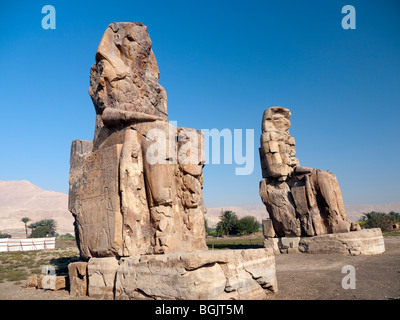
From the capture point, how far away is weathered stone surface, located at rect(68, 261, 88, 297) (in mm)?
5543

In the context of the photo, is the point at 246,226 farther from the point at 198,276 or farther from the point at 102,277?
the point at 198,276

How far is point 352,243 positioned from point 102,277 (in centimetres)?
729

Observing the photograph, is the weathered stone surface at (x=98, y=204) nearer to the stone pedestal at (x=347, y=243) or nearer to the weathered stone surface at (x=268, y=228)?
the stone pedestal at (x=347, y=243)

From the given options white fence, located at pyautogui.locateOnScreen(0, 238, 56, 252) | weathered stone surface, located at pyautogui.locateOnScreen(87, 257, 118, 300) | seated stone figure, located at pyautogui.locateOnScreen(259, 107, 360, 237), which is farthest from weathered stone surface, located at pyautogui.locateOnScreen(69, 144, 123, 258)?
white fence, located at pyautogui.locateOnScreen(0, 238, 56, 252)

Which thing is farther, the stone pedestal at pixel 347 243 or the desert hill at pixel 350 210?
the desert hill at pixel 350 210

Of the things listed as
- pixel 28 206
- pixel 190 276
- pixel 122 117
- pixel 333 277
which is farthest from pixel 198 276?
pixel 28 206

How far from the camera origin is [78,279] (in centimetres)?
566

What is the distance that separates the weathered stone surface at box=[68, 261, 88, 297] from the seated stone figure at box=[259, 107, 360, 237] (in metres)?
7.48

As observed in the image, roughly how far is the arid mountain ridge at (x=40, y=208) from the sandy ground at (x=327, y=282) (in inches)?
2235

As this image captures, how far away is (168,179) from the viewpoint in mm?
5555

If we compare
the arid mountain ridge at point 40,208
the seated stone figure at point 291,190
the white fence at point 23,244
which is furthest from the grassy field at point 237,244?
the arid mountain ridge at point 40,208

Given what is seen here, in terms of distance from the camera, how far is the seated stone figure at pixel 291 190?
10.4 m

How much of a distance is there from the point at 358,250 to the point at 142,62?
25.5 feet

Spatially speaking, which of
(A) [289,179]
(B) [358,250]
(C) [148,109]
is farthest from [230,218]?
(C) [148,109]
